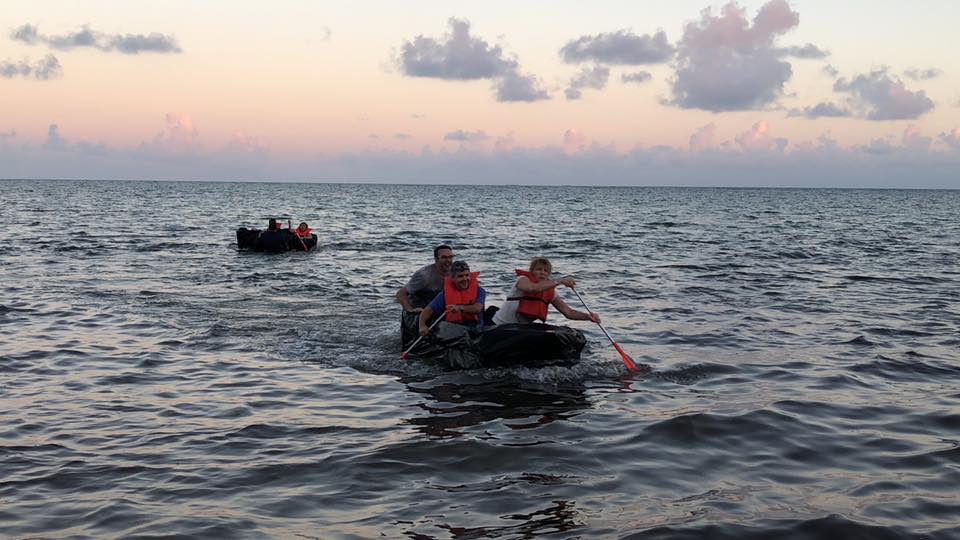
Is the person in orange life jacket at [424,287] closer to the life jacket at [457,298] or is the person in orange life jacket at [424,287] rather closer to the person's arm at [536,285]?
the life jacket at [457,298]

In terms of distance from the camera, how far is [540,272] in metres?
12.4

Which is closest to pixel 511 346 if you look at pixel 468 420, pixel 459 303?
pixel 459 303

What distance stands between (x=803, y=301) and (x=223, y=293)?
13.8 metres

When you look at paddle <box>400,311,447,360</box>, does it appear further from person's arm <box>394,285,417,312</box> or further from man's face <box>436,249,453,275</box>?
man's face <box>436,249,453,275</box>

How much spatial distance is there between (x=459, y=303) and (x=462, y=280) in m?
0.40

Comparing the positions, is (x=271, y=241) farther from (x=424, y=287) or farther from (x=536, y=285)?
(x=536, y=285)

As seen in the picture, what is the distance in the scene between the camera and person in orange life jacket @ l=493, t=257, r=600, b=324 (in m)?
12.4

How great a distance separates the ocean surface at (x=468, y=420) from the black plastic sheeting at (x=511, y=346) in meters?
0.21

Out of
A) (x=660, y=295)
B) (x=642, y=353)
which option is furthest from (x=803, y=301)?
(x=642, y=353)

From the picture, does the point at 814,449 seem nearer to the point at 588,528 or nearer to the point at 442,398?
the point at 588,528

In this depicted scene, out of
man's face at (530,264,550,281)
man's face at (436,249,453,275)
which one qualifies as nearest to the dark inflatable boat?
man's face at (436,249,453,275)

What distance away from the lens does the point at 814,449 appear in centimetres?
862

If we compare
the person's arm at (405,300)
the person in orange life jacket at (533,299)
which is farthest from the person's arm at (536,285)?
the person's arm at (405,300)

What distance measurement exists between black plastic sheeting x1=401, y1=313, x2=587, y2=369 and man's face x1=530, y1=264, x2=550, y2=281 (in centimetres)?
72
